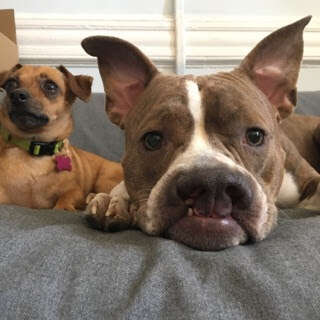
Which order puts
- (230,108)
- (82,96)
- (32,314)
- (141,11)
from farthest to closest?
1. (141,11)
2. (82,96)
3. (230,108)
4. (32,314)

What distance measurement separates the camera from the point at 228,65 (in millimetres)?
3244

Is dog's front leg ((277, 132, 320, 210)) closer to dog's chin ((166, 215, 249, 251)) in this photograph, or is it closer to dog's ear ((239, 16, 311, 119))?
dog's ear ((239, 16, 311, 119))

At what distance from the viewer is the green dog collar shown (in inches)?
91.7

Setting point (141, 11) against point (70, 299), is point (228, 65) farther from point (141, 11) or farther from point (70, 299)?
point (70, 299)

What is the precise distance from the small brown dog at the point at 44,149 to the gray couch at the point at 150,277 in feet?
3.58

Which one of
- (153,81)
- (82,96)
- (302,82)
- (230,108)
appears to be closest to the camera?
(230,108)

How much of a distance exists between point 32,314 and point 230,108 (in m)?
0.78

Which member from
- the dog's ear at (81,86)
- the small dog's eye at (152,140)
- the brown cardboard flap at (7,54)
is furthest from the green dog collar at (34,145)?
the small dog's eye at (152,140)

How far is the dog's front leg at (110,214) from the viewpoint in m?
1.35

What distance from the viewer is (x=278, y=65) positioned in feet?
5.59

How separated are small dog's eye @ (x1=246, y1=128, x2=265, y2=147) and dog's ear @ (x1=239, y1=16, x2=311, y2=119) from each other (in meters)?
0.34

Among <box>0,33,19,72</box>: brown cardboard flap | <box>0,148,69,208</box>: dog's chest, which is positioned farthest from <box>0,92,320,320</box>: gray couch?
<box>0,33,19,72</box>: brown cardboard flap

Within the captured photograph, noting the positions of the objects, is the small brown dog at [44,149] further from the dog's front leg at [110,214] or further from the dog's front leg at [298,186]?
the dog's front leg at [298,186]

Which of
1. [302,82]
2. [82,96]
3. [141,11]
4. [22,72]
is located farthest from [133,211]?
[302,82]
